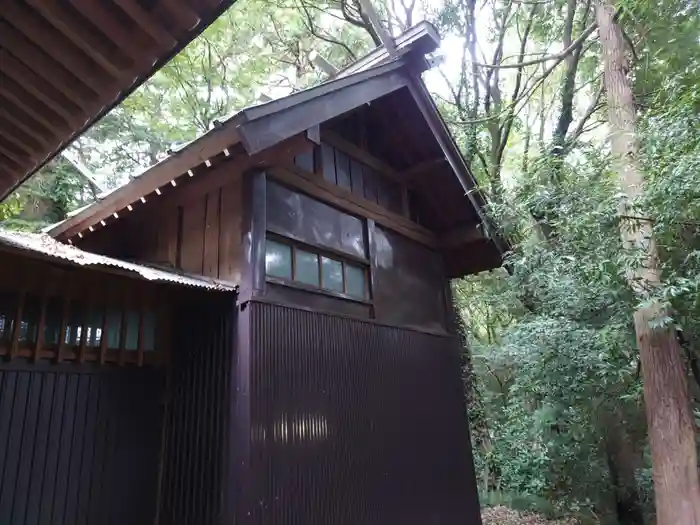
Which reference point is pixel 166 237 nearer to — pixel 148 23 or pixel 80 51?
pixel 80 51

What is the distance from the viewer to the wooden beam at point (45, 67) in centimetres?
201

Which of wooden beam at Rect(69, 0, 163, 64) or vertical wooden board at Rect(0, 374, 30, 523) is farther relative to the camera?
vertical wooden board at Rect(0, 374, 30, 523)

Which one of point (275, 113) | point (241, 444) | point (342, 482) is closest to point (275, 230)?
point (275, 113)

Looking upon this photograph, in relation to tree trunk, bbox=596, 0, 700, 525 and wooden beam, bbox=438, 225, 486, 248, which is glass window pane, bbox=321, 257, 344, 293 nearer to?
wooden beam, bbox=438, 225, 486, 248

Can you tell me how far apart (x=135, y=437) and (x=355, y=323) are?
257 centimetres

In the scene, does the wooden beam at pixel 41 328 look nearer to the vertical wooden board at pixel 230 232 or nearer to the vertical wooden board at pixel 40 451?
the vertical wooden board at pixel 40 451

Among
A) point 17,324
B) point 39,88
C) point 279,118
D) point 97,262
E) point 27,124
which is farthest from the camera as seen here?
point 279,118

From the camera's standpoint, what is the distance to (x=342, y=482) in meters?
5.21

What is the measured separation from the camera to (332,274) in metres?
5.98

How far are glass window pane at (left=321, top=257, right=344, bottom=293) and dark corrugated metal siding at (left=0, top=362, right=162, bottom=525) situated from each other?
2071mm

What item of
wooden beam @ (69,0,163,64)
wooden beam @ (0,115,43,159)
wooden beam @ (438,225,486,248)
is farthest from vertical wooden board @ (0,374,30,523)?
wooden beam @ (438,225,486,248)

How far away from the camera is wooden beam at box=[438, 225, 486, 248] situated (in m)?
8.09

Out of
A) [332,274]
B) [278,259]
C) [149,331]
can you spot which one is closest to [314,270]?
[332,274]

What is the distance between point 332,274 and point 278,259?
87 centimetres
